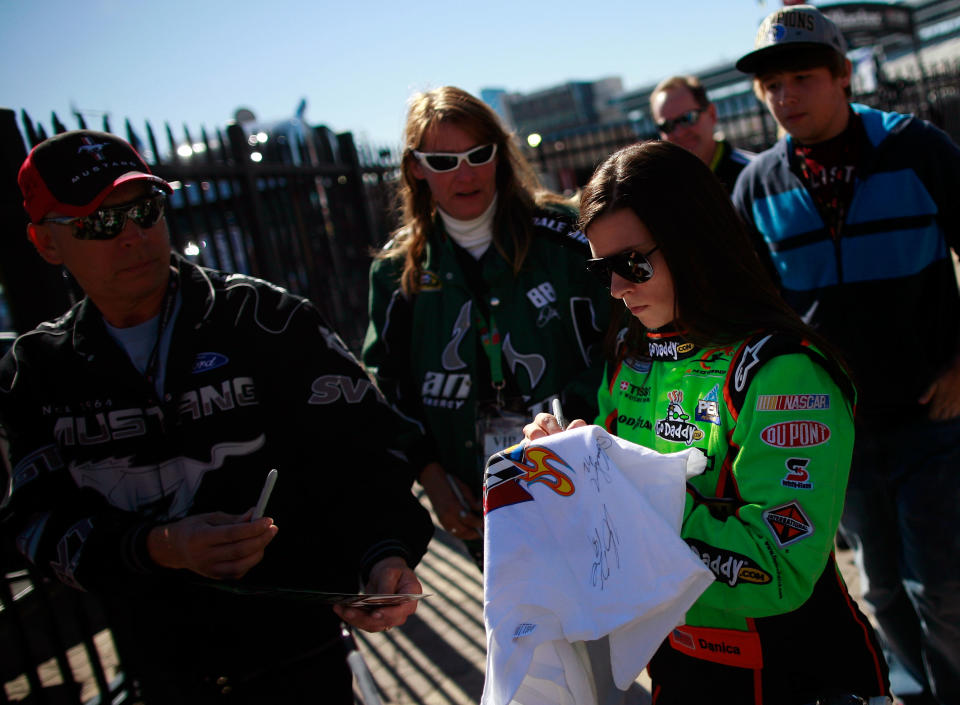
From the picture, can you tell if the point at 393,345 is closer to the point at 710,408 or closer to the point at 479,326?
the point at 479,326

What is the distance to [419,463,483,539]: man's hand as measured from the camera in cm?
256

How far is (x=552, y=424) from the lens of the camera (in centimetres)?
169

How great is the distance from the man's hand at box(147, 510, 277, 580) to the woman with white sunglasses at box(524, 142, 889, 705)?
0.68 m

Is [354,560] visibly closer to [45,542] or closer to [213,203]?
[45,542]

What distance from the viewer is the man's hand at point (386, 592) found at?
1805mm

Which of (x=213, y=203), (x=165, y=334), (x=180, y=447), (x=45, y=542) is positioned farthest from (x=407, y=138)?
(x=213, y=203)

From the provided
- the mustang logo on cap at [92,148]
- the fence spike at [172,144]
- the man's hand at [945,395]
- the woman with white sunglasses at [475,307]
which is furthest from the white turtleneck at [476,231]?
the fence spike at [172,144]

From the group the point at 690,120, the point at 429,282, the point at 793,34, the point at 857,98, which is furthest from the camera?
the point at 857,98

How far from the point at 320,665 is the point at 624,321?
129cm

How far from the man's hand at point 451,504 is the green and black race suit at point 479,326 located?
40 millimetres

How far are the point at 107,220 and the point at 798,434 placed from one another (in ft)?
5.87

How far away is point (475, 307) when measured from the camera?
2.60 m


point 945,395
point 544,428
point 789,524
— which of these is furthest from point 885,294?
point 544,428

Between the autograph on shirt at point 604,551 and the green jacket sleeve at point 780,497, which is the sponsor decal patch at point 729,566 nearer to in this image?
the green jacket sleeve at point 780,497
